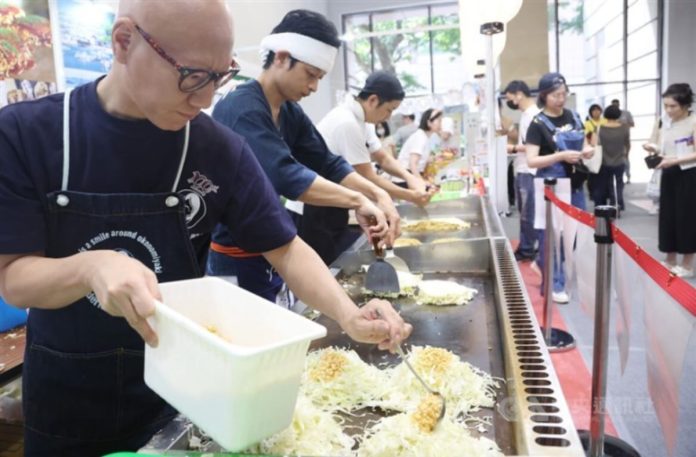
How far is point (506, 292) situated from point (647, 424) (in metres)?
1.43

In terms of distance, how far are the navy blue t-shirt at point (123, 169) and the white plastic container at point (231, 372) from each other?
1.05 ft

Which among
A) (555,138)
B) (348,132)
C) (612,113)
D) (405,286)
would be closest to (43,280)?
(405,286)

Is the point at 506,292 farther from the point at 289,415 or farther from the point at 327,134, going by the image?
the point at 327,134

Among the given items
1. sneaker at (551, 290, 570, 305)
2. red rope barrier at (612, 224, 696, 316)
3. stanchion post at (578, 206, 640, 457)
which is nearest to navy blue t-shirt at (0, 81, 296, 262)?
red rope barrier at (612, 224, 696, 316)

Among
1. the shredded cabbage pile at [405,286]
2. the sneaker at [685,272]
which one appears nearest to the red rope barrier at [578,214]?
the shredded cabbage pile at [405,286]

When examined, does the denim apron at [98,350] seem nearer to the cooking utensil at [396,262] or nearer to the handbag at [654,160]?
the cooking utensil at [396,262]

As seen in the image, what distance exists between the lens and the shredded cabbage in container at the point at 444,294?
7.25 feet

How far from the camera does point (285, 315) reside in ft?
3.05

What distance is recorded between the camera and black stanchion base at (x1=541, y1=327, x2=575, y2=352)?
366 cm

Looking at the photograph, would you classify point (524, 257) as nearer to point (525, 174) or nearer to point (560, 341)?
point (525, 174)

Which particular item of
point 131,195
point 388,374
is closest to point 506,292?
point 388,374

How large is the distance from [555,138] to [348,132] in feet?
6.82

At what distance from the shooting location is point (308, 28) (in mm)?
2262

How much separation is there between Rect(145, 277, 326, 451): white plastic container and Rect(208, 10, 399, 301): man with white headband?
4.15ft
